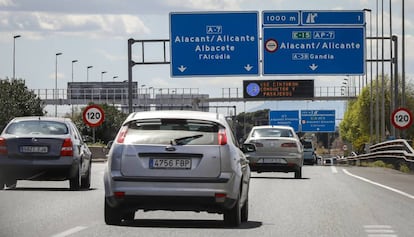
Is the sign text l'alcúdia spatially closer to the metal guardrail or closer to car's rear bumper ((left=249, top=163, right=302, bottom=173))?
the metal guardrail

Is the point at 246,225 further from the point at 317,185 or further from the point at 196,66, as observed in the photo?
the point at 196,66

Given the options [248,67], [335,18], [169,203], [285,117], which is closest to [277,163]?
[248,67]

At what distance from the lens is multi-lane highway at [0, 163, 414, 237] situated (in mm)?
13148

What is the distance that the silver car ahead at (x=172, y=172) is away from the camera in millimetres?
13445

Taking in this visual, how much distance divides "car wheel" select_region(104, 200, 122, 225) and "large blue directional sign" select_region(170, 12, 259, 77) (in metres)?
30.4

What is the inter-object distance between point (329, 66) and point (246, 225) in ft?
105

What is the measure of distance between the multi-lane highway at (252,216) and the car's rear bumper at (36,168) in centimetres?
33

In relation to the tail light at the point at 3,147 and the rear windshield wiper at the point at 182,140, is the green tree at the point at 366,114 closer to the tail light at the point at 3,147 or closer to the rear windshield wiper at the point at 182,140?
the tail light at the point at 3,147

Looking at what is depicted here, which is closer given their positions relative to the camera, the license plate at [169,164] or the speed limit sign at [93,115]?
the license plate at [169,164]

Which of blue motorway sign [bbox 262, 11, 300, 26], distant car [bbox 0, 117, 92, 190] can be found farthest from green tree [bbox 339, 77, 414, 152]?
distant car [bbox 0, 117, 92, 190]

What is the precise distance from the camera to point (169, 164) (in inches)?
531

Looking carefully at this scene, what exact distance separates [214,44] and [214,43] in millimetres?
72

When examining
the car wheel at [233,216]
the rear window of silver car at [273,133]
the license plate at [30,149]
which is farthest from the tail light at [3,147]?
the rear window of silver car at [273,133]

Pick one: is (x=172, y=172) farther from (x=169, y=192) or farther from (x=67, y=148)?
(x=67, y=148)
